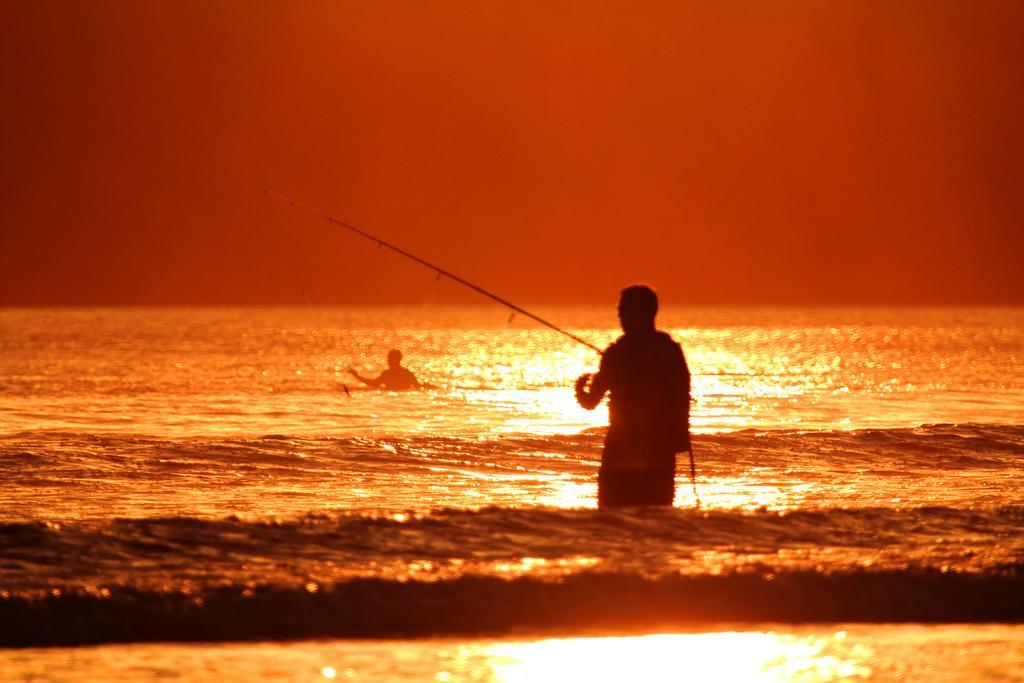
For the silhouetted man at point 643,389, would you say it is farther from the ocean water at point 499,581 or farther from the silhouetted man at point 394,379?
the silhouetted man at point 394,379

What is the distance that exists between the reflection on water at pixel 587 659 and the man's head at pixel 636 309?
196 centimetres

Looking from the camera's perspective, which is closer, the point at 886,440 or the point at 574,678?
the point at 574,678

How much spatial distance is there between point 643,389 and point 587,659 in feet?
7.32

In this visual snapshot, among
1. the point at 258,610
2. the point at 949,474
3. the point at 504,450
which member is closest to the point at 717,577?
the point at 258,610

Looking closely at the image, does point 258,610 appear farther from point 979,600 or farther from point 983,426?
point 983,426

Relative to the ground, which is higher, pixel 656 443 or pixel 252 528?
pixel 656 443

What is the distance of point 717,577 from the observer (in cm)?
638

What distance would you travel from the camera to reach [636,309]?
7.36m

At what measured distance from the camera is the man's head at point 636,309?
7367 millimetres

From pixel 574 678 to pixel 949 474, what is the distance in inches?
426

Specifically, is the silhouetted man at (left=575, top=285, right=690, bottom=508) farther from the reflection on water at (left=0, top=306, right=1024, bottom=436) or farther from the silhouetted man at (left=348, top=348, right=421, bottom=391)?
the silhouetted man at (left=348, top=348, right=421, bottom=391)

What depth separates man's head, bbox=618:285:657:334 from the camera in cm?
737

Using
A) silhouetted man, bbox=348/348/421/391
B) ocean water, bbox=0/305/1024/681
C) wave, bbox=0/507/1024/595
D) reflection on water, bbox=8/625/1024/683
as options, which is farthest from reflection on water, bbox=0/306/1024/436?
reflection on water, bbox=8/625/1024/683

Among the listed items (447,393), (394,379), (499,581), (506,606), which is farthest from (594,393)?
(447,393)
